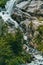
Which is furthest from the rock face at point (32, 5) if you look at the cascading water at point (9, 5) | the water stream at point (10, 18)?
the water stream at point (10, 18)

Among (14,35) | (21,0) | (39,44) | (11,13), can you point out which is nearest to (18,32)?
(14,35)

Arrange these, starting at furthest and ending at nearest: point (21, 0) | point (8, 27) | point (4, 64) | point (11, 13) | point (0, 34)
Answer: point (21, 0) < point (11, 13) < point (8, 27) < point (0, 34) < point (4, 64)

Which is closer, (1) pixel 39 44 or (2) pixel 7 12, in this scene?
(1) pixel 39 44

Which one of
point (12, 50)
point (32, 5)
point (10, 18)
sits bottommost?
point (10, 18)

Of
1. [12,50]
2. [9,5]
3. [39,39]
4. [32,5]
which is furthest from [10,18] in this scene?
[12,50]

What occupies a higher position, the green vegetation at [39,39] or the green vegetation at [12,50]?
the green vegetation at [12,50]

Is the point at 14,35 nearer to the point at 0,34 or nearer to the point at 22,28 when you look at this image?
the point at 0,34

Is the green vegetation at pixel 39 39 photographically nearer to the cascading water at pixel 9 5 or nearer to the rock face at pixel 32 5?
the rock face at pixel 32 5

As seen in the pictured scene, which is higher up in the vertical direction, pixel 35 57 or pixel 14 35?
pixel 14 35

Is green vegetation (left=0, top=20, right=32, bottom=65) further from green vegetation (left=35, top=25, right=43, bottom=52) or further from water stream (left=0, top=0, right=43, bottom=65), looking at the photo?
green vegetation (left=35, top=25, right=43, bottom=52)

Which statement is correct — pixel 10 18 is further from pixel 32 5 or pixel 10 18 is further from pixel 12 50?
pixel 12 50

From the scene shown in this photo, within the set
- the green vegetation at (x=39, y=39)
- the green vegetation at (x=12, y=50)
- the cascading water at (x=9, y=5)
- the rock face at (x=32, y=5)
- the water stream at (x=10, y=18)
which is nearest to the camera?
the green vegetation at (x=12, y=50)
